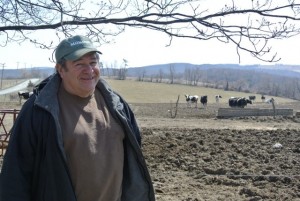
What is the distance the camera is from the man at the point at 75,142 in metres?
2.39

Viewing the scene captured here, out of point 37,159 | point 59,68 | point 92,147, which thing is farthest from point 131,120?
point 37,159

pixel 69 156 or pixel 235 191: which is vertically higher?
pixel 69 156

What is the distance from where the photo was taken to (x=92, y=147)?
2.52 metres

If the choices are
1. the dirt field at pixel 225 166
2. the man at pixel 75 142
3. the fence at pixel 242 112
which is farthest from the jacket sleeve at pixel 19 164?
the fence at pixel 242 112

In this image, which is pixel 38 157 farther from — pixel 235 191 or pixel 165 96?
pixel 165 96

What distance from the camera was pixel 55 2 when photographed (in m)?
3.69

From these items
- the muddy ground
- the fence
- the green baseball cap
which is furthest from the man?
the fence

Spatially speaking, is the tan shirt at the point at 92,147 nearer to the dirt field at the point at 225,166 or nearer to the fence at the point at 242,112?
the dirt field at the point at 225,166

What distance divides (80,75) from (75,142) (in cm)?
35

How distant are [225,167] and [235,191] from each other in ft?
4.79

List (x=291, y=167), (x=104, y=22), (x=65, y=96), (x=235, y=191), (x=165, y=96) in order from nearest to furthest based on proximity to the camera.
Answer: (x=65, y=96)
(x=104, y=22)
(x=235, y=191)
(x=291, y=167)
(x=165, y=96)

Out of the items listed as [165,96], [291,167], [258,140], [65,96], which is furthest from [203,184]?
[165,96]

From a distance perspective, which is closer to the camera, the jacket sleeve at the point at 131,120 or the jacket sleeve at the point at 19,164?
the jacket sleeve at the point at 19,164

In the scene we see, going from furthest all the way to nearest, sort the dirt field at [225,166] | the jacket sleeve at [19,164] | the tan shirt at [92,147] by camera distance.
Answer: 1. the dirt field at [225,166]
2. the tan shirt at [92,147]
3. the jacket sleeve at [19,164]
